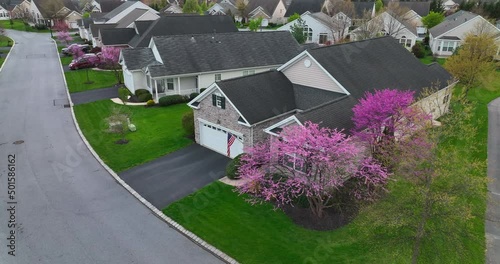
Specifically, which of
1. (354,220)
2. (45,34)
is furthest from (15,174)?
(45,34)

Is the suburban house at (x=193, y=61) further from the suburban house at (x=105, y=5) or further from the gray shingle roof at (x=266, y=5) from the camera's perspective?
the suburban house at (x=105, y=5)

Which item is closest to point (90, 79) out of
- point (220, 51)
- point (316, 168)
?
point (220, 51)

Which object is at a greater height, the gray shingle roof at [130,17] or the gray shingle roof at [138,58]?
the gray shingle roof at [130,17]

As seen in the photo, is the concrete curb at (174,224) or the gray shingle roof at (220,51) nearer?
the concrete curb at (174,224)

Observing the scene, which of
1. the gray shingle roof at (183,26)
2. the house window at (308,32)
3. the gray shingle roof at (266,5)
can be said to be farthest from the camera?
the gray shingle roof at (266,5)

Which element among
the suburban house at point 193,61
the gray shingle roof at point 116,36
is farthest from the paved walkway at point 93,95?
the gray shingle roof at point 116,36

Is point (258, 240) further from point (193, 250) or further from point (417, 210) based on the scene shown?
point (417, 210)

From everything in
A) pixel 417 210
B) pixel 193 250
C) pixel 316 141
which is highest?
pixel 316 141
